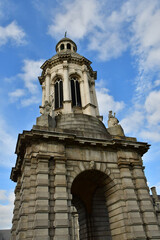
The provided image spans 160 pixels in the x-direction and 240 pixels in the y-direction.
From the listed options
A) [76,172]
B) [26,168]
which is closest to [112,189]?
[76,172]

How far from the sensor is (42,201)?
41.1 ft

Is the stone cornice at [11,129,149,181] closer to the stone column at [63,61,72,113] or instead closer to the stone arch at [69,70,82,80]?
the stone column at [63,61,72,113]

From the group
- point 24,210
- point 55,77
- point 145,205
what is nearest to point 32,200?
point 24,210

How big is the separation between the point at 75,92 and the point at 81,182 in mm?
13734

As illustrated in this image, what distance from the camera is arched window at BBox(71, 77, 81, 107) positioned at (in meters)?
28.2

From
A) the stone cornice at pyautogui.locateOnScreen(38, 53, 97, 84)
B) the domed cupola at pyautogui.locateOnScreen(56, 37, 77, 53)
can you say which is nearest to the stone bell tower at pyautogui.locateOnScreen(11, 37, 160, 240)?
the stone cornice at pyautogui.locateOnScreen(38, 53, 97, 84)

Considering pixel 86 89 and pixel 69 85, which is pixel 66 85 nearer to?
pixel 69 85

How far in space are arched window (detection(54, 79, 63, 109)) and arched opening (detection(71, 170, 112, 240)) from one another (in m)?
11.9

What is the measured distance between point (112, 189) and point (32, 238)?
268 inches

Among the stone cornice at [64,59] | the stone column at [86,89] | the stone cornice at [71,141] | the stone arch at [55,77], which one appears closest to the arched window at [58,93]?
the stone arch at [55,77]

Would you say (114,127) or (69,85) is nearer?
(114,127)

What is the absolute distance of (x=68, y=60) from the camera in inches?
1204

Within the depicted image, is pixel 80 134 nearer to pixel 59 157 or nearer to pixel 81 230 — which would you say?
pixel 59 157

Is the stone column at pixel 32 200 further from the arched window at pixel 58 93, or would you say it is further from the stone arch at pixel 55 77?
the stone arch at pixel 55 77
